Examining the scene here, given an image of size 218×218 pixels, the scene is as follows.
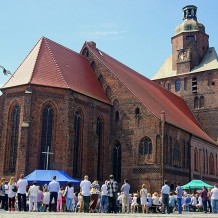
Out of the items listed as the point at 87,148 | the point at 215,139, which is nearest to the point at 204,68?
the point at 215,139

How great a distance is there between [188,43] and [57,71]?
→ 21.3 meters

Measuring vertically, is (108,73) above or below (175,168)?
above

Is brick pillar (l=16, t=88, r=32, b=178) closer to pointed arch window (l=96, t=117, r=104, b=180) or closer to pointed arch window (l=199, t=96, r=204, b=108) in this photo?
pointed arch window (l=96, t=117, r=104, b=180)

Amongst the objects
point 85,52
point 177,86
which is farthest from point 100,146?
point 177,86

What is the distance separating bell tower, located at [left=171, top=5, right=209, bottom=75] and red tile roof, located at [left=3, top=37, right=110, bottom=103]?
16.0 m

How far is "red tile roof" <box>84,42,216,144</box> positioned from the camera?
33.2 metres

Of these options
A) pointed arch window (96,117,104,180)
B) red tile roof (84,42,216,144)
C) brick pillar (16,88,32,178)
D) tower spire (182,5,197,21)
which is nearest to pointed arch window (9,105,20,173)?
brick pillar (16,88,32,178)

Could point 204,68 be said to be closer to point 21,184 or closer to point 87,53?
point 87,53

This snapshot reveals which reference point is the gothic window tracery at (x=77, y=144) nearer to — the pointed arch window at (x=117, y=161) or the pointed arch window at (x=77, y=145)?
the pointed arch window at (x=77, y=145)

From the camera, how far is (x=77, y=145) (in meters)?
29.4

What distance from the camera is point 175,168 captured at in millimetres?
32656

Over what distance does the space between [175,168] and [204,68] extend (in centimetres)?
1642

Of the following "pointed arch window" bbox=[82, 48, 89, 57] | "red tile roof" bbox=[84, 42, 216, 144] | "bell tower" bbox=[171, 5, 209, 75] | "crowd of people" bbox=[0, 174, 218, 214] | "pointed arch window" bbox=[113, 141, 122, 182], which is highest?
"bell tower" bbox=[171, 5, 209, 75]

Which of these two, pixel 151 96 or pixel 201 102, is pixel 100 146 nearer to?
pixel 151 96
